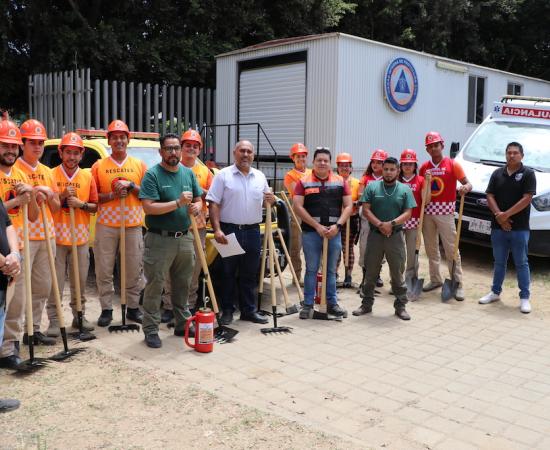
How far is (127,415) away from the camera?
3979 mm

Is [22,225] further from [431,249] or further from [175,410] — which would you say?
[431,249]

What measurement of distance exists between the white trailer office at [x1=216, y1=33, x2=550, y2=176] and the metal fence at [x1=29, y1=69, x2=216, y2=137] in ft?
2.63

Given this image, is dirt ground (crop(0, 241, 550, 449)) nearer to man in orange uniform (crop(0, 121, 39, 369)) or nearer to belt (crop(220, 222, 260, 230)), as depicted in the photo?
man in orange uniform (crop(0, 121, 39, 369))

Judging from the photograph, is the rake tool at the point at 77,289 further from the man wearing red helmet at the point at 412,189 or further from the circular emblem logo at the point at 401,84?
the circular emblem logo at the point at 401,84

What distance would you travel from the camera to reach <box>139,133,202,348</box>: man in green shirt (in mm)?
5242

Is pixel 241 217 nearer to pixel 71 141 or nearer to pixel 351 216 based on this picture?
pixel 71 141

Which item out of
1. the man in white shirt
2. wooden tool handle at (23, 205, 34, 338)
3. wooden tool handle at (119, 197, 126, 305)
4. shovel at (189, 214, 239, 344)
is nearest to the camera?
wooden tool handle at (23, 205, 34, 338)

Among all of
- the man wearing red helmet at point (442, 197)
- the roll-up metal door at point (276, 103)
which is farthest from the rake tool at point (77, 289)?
the roll-up metal door at point (276, 103)

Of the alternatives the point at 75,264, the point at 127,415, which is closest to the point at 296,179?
the point at 75,264

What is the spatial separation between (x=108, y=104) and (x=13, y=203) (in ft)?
30.1

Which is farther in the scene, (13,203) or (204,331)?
(204,331)

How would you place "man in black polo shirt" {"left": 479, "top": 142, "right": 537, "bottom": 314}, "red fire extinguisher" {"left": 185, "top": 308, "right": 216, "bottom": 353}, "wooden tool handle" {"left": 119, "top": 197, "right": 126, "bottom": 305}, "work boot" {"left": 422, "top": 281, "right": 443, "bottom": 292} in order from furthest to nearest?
1. "work boot" {"left": 422, "top": 281, "right": 443, "bottom": 292}
2. "man in black polo shirt" {"left": 479, "top": 142, "right": 537, "bottom": 314}
3. "wooden tool handle" {"left": 119, "top": 197, "right": 126, "bottom": 305}
4. "red fire extinguisher" {"left": 185, "top": 308, "right": 216, "bottom": 353}

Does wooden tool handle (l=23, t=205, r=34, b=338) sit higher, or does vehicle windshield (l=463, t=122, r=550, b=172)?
vehicle windshield (l=463, t=122, r=550, b=172)

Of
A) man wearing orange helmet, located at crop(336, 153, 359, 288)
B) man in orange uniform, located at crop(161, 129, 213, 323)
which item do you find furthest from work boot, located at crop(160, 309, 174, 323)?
man wearing orange helmet, located at crop(336, 153, 359, 288)
